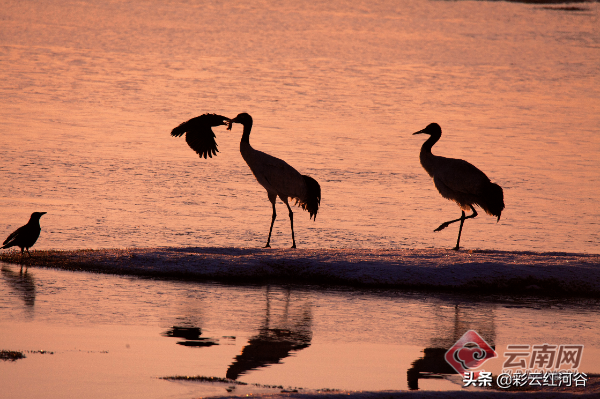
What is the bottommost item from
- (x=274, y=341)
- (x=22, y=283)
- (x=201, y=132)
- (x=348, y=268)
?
(x=274, y=341)

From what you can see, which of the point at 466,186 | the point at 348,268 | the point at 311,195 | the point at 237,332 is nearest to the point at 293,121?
the point at 311,195

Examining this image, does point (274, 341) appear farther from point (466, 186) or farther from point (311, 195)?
point (466, 186)

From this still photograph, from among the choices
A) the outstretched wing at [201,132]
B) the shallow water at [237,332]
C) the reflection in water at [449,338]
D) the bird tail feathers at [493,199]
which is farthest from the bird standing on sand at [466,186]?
the outstretched wing at [201,132]

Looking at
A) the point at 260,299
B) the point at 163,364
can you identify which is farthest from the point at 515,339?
the point at 163,364

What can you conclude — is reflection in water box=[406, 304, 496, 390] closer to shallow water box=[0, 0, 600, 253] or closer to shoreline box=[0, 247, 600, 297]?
shoreline box=[0, 247, 600, 297]

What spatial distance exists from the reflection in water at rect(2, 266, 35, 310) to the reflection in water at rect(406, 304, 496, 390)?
387 centimetres

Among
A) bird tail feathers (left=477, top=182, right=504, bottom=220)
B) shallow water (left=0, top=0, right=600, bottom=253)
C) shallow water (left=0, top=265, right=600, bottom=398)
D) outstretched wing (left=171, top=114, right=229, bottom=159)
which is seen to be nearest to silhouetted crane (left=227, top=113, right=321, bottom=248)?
outstretched wing (left=171, top=114, right=229, bottom=159)

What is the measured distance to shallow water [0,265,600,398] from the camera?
702 cm

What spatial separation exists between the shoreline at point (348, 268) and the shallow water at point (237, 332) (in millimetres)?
284

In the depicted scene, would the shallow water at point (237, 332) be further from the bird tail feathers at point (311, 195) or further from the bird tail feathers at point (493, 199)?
the bird tail feathers at point (311, 195)

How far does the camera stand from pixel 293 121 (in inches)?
886

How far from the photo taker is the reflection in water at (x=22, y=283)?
29.7 ft

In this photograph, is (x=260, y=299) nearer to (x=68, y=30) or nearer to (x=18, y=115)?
(x=18, y=115)

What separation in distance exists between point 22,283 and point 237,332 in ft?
9.27
